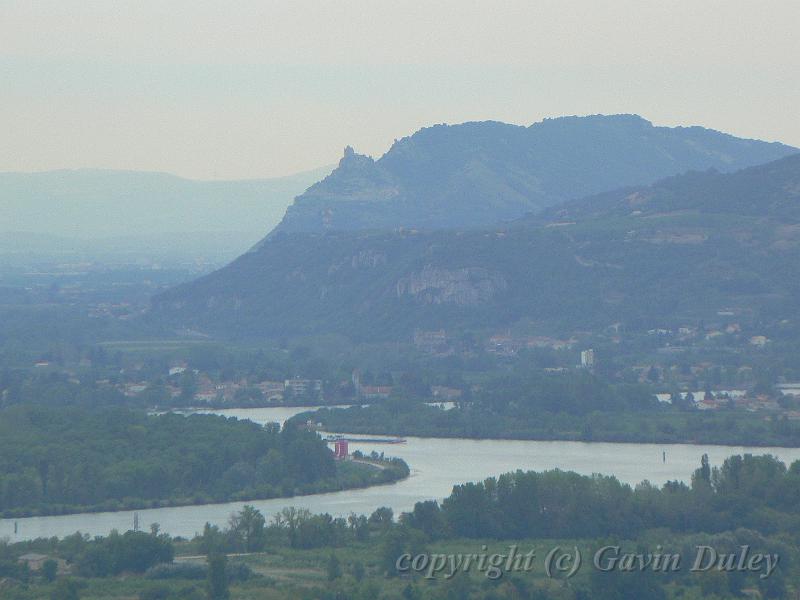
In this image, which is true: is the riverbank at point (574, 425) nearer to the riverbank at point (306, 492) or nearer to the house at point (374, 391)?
the house at point (374, 391)

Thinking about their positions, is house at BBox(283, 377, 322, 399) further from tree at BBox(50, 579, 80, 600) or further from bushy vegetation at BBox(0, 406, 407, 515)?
tree at BBox(50, 579, 80, 600)

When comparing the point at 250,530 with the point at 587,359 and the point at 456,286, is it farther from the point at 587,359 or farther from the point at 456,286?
the point at 456,286

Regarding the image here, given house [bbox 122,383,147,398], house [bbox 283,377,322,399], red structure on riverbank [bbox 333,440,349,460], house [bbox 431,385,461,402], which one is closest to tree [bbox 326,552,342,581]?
red structure on riverbank [bbox 333,440,349,460]

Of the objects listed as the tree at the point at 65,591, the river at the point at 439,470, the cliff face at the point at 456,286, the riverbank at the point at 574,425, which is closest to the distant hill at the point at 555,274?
the cliff face at the point at 456,286

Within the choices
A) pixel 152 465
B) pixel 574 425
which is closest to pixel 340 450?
pixel 152 465

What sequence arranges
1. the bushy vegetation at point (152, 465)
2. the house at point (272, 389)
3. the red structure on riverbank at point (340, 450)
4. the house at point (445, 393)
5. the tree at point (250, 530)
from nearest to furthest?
the tree at point (250, 530)
the bushy vegetation at point (152, 465)
the red structure on riverbank at point (340, 450)
the house at point (445, 393)
the house at point (272, 389)
